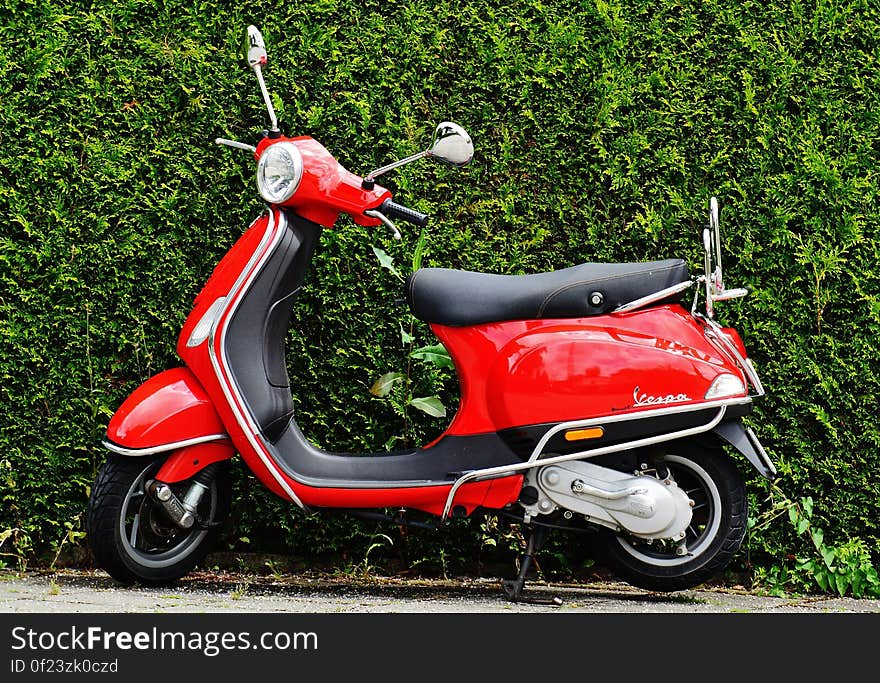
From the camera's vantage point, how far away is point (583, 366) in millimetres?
3352

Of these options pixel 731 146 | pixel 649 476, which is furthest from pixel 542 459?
pixel 731 146

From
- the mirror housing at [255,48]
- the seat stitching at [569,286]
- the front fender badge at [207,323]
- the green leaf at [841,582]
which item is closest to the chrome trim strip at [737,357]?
the seat stitching at [569,286]

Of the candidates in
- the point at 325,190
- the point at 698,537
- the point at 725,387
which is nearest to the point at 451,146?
the point at 325,190

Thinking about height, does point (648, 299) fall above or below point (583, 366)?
above

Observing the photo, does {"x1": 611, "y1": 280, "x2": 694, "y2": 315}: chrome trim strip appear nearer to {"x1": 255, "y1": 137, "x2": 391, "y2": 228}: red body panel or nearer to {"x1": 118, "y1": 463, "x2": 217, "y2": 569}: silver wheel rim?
{"x1": 255, "y1": 137, "x2": 391, "y2": 228}: red body panel

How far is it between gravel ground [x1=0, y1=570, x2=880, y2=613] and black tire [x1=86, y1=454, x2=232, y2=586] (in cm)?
8

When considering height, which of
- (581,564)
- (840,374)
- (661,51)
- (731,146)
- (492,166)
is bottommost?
(581,564)

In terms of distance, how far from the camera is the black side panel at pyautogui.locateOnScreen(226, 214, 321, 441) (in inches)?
134

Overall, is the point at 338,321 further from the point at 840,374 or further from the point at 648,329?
the point at 840,374

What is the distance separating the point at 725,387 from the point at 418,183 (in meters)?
1.37

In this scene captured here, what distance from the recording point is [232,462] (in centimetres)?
398

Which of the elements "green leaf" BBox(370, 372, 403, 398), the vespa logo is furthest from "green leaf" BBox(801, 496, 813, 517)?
"green leaf" BBox(370, 372, 403, 398)

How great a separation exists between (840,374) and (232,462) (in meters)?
2.30

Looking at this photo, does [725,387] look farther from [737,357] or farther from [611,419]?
[611,419]
